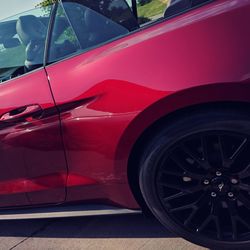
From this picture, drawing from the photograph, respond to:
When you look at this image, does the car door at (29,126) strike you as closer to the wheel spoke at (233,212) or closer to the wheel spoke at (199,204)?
the wheel spoke at (199,204)

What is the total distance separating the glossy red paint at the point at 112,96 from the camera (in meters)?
1.82

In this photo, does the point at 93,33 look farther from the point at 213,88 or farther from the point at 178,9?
the point at 213,88

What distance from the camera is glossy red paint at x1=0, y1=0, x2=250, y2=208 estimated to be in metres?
1.82

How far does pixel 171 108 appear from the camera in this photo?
1896 millimetres

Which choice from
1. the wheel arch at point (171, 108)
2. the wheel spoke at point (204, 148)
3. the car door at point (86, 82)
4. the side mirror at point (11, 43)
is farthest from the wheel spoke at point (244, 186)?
the side mirror at point (11, 43)

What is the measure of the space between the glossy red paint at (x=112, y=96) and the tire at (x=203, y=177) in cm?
11

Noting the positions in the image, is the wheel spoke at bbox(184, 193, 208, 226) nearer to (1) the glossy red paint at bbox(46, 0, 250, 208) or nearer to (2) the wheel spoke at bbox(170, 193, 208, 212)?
(2) the wheel spoke at bbox(170, 193, 208, 212)

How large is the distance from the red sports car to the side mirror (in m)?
0.13

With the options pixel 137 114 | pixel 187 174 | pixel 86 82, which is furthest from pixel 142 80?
pixel 187 174

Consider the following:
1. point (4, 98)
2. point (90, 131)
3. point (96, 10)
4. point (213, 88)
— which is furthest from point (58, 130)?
point (213, 88)

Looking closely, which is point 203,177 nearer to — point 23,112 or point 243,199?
point 243,199

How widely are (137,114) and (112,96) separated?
15 centimetres

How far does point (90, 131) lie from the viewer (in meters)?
2.06

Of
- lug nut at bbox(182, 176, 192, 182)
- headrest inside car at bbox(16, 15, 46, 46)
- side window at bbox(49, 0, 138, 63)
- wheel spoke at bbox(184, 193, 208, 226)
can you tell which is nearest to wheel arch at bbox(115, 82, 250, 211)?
lug nut at bbox(182, 176, 192, 182)
